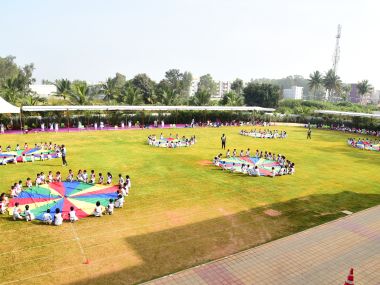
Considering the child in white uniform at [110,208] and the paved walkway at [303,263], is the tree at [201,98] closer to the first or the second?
the child in white uniform at [110,208]

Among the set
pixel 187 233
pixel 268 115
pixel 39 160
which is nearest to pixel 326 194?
pixel 187 233

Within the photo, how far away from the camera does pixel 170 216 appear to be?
15.6 meters

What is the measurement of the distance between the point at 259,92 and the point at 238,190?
7012 cm

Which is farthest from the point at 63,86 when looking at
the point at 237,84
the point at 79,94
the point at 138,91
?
the point at 237,84

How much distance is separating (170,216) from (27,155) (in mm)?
16992

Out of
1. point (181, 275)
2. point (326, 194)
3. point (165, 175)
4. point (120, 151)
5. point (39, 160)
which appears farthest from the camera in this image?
point (120, 151)

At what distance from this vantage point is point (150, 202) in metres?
17.4

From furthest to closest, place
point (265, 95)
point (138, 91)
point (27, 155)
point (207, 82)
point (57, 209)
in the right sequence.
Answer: point (207, 82) < point (265, 95) < point (138, 91) < point (27, 155) < point (57, 209)

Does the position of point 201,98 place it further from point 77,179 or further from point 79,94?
point 77,179

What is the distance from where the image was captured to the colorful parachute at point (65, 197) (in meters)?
16.0

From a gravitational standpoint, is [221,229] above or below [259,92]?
below

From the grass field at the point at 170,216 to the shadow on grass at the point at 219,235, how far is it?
0.12ft

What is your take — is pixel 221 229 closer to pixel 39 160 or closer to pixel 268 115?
Result: pixel 39 160

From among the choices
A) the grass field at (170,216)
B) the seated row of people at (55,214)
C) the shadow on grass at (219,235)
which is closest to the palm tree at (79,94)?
the grass field at (170,216)
